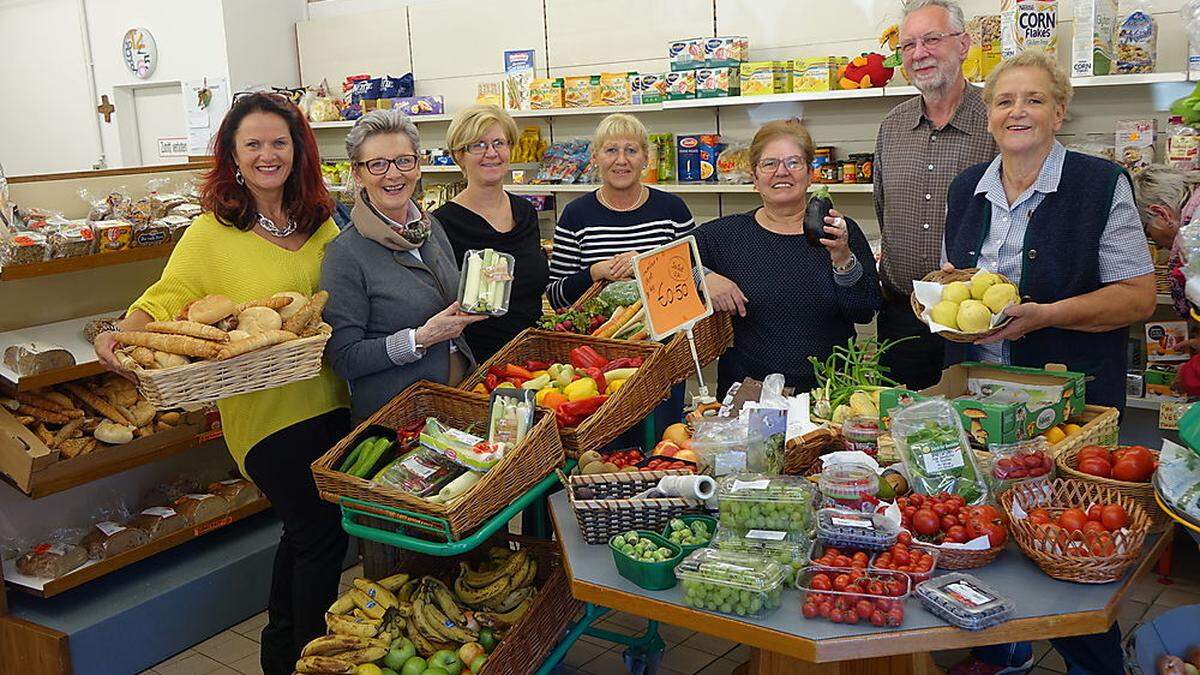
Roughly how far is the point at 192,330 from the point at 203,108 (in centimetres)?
567

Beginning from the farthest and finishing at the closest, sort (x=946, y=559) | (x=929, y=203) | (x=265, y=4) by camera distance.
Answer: (x=265, y=4) < (x=929, y=203) < (x=946, y=559)

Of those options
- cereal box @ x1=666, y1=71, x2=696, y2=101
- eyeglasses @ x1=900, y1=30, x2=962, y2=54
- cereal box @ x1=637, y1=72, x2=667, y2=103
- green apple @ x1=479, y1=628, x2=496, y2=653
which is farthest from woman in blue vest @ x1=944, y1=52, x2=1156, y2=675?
cereal box @ x1=637, y1=72, x2=667, y2=103

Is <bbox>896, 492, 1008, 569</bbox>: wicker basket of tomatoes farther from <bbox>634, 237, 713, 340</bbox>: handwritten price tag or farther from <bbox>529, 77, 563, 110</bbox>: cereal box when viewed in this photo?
<bbox>529, 77, 563, 110</bbox>: cereal box

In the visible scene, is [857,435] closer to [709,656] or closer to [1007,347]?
[1007,347]

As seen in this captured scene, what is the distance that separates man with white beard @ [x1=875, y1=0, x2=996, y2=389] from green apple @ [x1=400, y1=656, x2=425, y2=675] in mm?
2035

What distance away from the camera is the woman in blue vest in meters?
2.83

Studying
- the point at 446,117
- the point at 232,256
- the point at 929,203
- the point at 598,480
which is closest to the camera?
the point at 598,480

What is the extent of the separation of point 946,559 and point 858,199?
3.60 m

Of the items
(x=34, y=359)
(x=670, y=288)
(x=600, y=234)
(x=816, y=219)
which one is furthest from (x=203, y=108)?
(x=816, y=219)

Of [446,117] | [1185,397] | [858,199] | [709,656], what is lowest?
[709,656]

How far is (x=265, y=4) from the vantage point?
25.1 ft

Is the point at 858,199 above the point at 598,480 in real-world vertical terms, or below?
above

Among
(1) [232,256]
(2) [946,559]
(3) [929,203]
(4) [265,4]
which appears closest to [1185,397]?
(3) [929,203]

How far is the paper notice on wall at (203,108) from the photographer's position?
7562 millimetres
